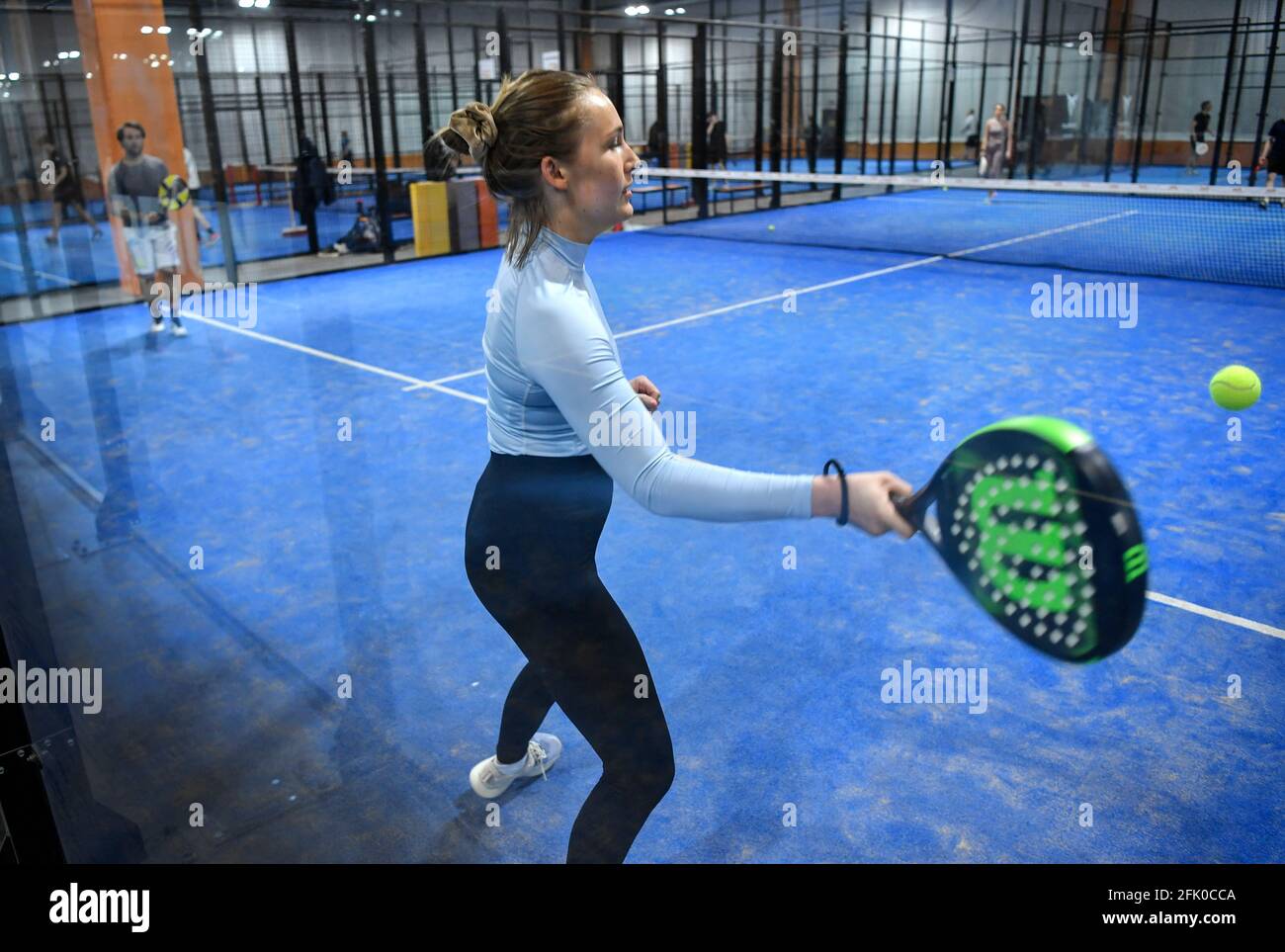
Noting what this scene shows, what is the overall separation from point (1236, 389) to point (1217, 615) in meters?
0.91

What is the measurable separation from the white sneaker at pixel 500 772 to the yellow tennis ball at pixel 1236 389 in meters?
2.85

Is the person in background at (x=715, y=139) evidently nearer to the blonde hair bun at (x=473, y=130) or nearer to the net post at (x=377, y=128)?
the net post at (x=377, y=128)

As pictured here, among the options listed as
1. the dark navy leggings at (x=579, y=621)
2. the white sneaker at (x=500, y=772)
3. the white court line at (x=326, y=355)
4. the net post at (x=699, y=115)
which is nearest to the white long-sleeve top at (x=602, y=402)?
the dark navy leggings at (x=579, y=621)

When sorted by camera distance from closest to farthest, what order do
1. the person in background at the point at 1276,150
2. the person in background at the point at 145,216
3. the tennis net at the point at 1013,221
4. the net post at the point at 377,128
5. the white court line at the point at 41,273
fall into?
1. the white court line at the point at 41,273
2. the person in background at the point at 145,216
3. the tennis net at the point at 1013,221
4. the net post at the point at 377,128
5. the person in background at the point at 1276,150

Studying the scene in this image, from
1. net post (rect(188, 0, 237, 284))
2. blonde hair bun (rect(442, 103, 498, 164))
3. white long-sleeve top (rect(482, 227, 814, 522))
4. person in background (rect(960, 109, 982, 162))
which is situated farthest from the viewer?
person in background (rect(960, 109, 982, 162))

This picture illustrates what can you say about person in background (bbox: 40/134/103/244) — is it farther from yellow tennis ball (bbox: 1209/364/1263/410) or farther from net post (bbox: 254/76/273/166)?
yellow tennis ball (bbox: 1209/364/1263/410)

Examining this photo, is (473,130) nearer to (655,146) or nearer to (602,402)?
(602,402)

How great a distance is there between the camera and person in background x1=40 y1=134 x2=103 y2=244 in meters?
7.05

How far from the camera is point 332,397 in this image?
257 inches

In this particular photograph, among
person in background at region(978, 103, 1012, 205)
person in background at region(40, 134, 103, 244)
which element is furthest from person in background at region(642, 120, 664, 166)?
person in background at region(40, 134, 103, 244)

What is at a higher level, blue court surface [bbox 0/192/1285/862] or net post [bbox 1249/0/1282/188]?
net post [bbox 1249/0/1282/188]

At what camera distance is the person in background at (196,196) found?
9.14 metres

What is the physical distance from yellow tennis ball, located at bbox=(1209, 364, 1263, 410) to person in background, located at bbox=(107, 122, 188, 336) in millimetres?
7653

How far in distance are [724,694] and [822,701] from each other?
0.30m
